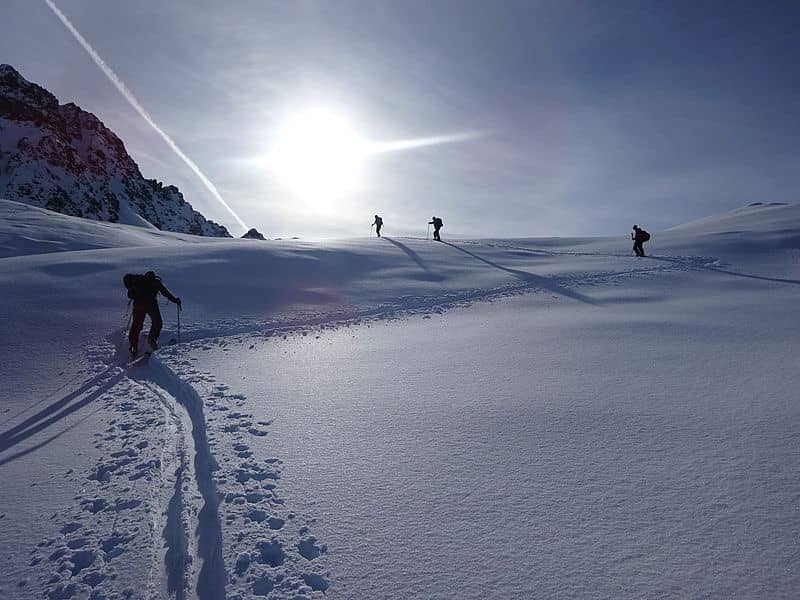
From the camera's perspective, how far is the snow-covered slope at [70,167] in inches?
4707

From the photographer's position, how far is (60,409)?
206 inches

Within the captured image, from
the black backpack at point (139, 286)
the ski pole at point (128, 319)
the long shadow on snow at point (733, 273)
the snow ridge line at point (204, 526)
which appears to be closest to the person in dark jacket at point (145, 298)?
the black backpack at point (139, 286)

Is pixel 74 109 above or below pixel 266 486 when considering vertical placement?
above

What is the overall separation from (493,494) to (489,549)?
1.88ft

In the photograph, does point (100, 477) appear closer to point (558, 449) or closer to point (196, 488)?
point (196, 488)

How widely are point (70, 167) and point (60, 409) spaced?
167 meters

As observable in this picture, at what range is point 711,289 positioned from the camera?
41.2ft

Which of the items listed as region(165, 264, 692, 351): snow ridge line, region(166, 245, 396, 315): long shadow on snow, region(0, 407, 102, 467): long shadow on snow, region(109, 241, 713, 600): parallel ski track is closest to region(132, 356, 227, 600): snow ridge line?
region(109, 241, 713, 600): parallel ski track

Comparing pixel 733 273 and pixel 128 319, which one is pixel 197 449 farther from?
pixel 733 273

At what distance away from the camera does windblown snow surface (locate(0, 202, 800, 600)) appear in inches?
99.6

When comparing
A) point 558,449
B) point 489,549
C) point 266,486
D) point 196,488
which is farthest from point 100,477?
point 558,449

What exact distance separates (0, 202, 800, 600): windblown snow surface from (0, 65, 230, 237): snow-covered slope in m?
127

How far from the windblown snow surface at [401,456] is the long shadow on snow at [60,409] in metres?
0.04

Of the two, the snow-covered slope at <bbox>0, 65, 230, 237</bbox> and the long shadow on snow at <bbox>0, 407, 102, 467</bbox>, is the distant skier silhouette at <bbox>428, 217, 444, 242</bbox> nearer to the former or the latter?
the long shadow on snow at <bbox>0, 407, 102, 467</bbox>
